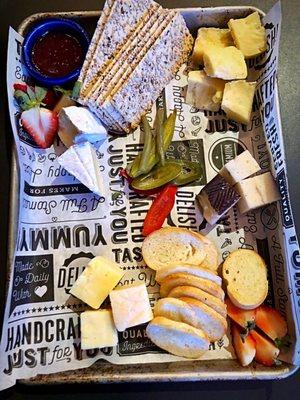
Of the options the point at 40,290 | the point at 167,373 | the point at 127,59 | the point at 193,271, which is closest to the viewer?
the point at 167,373

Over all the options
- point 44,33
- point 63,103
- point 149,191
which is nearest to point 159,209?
point 149,191

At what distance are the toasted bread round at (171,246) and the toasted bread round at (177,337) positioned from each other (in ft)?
0.89

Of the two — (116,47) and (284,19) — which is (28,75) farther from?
(284,19)

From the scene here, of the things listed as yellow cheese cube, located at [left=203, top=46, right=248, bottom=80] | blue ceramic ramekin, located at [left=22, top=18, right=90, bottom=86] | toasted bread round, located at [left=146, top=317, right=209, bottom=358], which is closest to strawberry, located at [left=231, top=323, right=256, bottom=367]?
toasted bread round, located at [left=146, top=317, right=209, bottom=358]

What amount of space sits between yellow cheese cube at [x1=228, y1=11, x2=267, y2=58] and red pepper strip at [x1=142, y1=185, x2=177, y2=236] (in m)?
0.75

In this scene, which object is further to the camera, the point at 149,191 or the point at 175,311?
the point at 149,191

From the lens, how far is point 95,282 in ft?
7.61

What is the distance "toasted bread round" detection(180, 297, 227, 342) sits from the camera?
7.27ft

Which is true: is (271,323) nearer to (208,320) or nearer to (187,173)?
(208,320)

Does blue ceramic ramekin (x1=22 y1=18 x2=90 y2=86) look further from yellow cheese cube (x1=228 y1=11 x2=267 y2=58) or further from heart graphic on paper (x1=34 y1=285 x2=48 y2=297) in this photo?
heart graphic on paper (x1=34 y1=285 x2=48 y2=297)

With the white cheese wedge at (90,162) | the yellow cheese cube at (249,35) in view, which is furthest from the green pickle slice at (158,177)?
the yellow cheese cube at (249,35)

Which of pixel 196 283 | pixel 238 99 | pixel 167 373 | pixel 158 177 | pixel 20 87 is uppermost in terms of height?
pixel 20 87

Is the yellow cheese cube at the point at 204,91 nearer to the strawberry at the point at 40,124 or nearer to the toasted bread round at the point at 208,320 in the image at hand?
the strawberry at the point at 40,124

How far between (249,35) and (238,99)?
0.32 meters
